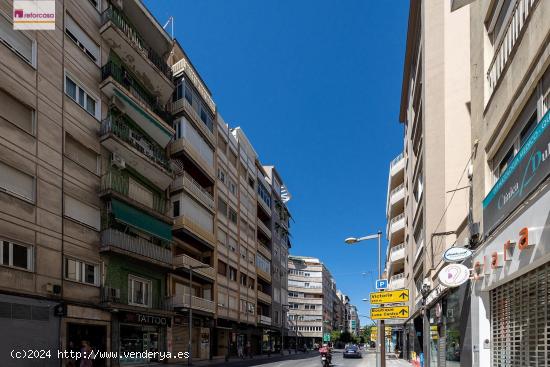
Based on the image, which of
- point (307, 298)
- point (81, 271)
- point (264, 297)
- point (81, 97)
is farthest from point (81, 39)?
point (307, 298)

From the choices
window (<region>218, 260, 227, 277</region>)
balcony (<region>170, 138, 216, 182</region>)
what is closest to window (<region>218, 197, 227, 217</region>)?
balcony (<region>170, 138, 216, 182</region>)

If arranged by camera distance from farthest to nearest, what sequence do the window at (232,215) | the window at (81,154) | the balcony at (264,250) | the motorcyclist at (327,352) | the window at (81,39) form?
the balcony at (264,250) < the window at (232,215) < the motorcyclist at (327,352) < the window at (81,39) < the window at (81,154)

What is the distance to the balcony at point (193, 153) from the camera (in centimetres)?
3575

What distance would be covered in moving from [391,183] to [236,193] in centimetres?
1567

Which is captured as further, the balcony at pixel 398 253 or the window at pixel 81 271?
the balcony at pixel 398 253

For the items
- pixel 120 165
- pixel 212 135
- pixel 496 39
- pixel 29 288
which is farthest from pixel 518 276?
pixel 212 135

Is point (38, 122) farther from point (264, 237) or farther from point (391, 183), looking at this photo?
point (264, 237)

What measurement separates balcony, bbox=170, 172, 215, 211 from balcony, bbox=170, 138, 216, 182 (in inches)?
56.2

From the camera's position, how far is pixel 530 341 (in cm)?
797

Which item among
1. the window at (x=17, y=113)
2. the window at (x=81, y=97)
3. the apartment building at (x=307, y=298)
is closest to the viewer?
the window at (x=17, y=113)

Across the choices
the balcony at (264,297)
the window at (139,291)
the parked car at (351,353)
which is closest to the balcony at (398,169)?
the parked car at (351,353)

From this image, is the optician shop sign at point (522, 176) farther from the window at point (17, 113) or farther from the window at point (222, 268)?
the window at point (222, 268)

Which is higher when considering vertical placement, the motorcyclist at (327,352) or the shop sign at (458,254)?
the shop sign at (458,254)

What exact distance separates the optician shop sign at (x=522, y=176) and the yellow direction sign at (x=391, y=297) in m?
5.15
